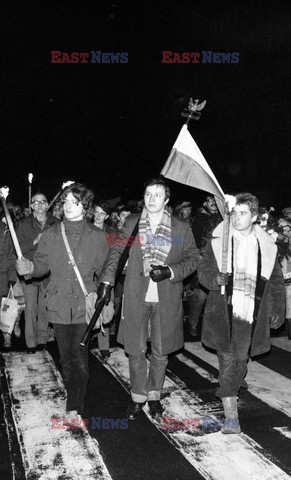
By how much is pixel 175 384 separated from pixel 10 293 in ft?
9.44

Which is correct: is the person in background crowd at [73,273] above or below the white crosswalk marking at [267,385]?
above

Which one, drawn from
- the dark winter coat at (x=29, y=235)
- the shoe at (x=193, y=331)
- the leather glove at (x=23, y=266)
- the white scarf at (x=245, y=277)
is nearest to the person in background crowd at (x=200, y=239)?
the shoe at (x=193, y=331)

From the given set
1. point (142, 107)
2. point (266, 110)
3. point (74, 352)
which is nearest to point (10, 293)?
point (74, 352)

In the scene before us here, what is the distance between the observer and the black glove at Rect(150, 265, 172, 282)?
4570 mm

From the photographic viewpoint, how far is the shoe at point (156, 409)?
482 centimetres

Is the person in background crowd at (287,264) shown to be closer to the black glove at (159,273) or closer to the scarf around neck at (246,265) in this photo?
the scarf around neck at (246,265)

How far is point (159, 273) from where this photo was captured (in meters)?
4.57

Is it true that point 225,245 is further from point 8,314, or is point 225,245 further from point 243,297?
point 8,314

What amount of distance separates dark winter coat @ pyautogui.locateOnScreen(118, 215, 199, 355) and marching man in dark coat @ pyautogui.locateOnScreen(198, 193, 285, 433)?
0.31m

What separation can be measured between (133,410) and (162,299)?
3.68ft

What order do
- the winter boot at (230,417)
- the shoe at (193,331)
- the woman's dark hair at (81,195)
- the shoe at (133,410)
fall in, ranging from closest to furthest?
the winter boot at (230,417) → the shoe at (133,410) → the woman's dark hair at (81,195) → the shoe at (193,331)

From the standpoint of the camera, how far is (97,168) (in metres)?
39.1

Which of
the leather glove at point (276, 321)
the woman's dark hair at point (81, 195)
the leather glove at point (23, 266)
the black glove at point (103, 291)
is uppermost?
the woman's dark hair at point (81, 195)

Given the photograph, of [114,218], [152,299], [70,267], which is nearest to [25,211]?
[114,218]
